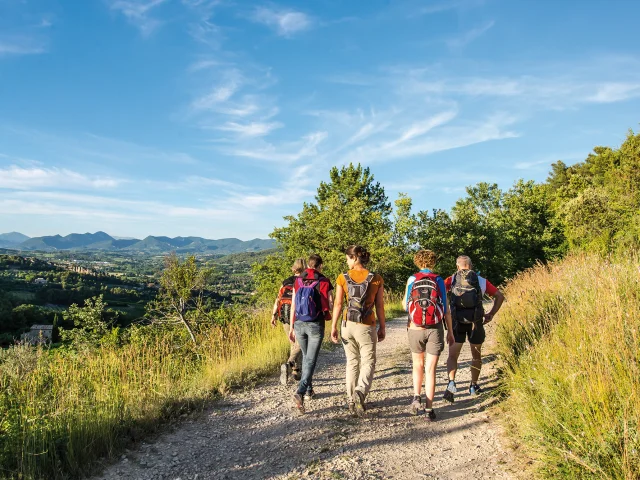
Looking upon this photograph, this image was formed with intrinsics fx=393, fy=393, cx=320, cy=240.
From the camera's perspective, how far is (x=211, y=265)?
906 centimetres

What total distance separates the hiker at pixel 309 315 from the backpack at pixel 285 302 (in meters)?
0.79

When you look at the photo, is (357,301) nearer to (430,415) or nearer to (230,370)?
(430,415)

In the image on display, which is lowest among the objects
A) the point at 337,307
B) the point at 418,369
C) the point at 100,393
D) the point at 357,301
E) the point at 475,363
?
the point at 100,393

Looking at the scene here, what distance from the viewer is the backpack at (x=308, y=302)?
4.89 meters

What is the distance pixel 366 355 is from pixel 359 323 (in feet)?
1.28

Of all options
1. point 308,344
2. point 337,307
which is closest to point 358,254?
point 337,307

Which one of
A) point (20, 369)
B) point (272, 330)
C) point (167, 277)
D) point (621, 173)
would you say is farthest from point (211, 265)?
point (621, 173)

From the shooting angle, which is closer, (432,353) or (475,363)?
(432,353)

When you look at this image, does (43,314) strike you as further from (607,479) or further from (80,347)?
(607,479)

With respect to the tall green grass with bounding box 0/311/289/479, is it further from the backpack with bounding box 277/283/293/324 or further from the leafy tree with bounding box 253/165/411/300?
the leafy tree with bounding box 253/165/411/300

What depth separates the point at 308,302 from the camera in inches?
193

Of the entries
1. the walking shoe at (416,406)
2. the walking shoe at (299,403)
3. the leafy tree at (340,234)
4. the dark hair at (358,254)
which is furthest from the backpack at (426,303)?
the leafy tree at (340,234)

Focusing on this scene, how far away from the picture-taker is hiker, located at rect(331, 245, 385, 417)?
4.48m

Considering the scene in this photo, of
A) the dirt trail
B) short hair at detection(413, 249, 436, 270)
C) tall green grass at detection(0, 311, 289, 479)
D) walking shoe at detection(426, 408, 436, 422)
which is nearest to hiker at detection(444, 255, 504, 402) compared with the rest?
the dirt trail
